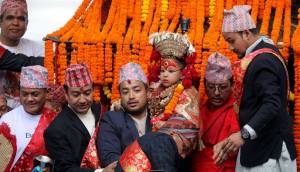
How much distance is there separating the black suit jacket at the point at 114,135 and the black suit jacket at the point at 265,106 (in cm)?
78

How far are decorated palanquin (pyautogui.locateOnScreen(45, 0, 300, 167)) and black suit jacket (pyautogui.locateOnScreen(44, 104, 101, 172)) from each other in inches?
49.0

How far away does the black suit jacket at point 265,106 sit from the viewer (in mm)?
4348

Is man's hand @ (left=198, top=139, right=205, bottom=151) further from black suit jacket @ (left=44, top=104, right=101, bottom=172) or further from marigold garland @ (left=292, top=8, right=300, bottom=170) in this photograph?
marigold garland @ (left=292, top=8, right=300, bottom=170)

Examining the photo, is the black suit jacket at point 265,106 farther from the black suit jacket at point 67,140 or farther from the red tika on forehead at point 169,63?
the black suit jacket at point 67,140

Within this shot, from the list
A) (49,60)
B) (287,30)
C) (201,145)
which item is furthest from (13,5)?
(287,30)

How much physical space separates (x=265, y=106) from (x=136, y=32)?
7.18ft

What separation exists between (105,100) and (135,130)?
5.39 feet

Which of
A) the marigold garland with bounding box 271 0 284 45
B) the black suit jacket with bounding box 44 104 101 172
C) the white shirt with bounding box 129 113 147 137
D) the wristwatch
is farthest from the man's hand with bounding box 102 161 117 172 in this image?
the marigold garland with bounding box 271 0 284 45

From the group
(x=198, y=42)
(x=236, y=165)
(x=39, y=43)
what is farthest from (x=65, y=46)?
(x=236, y=165)

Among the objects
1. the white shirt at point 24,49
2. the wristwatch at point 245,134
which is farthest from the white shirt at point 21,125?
the wristwatch at point 245,134

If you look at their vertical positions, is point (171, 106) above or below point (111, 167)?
above

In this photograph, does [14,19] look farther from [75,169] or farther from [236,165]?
[236,165]

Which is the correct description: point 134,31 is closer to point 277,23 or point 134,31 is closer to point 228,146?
point 277,23

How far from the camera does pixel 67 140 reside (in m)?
4.79
